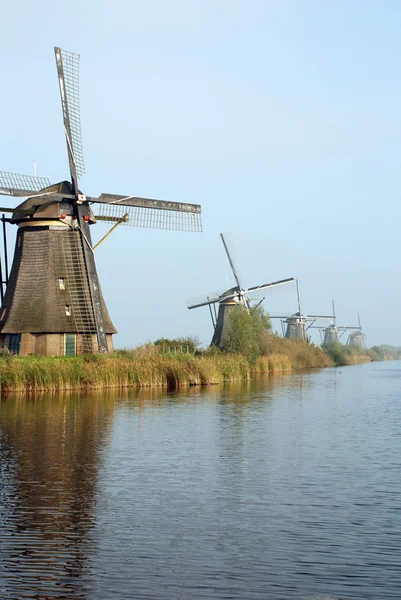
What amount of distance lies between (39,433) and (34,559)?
9407mm

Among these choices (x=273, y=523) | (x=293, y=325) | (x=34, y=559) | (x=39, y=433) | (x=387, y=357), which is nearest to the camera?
(x=34, y=559)

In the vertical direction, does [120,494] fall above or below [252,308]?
below

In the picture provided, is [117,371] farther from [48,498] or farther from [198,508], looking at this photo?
[198,508]

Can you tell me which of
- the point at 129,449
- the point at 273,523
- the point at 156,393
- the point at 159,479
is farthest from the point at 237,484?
the point at 156,393

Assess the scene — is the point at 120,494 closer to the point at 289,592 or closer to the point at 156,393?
the point at 289,592

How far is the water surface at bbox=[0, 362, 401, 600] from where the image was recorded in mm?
6867

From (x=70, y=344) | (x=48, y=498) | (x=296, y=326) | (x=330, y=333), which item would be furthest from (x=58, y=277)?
(x=330, y=333)

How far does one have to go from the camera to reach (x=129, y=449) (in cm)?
1480

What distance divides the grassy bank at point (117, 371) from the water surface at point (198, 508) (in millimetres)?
6428

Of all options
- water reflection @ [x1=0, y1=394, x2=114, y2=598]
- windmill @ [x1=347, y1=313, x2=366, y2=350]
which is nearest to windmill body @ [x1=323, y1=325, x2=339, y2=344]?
windmill @ [x1=347, y1=313, x2=366, y2=350]

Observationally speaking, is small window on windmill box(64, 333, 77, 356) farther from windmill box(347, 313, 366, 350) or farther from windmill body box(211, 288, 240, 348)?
windmill box(347, 313, 366, 350)

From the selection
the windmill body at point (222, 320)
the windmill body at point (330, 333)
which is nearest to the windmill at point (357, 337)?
the windmill body at point (330, 333)

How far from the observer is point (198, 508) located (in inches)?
386

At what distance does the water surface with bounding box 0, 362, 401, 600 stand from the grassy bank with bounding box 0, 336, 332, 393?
6.43 m
